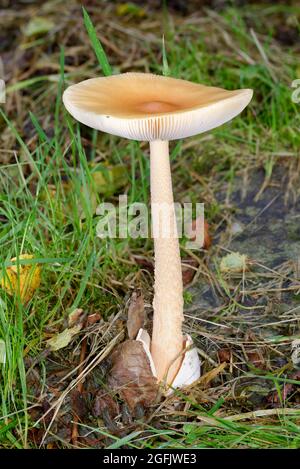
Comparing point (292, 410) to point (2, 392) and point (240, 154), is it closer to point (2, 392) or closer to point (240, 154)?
point (2, 392)

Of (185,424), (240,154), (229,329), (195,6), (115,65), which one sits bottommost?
(185,424)

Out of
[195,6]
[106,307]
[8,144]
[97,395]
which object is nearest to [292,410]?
[97,395]

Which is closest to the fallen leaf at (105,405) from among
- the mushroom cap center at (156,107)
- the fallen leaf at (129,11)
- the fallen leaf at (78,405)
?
the fallen leaf at (78,405)

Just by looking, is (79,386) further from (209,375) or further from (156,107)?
(156,107)

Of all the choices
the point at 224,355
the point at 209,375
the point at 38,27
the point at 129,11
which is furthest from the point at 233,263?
the point at 129,11

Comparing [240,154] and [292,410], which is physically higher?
[240,154]

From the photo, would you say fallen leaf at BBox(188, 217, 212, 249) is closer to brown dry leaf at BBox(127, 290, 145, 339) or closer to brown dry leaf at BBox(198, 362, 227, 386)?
brown dry leaf at BBox(127, 290, 145, 339)

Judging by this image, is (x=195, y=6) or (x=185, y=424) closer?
(x=185, y=424)
